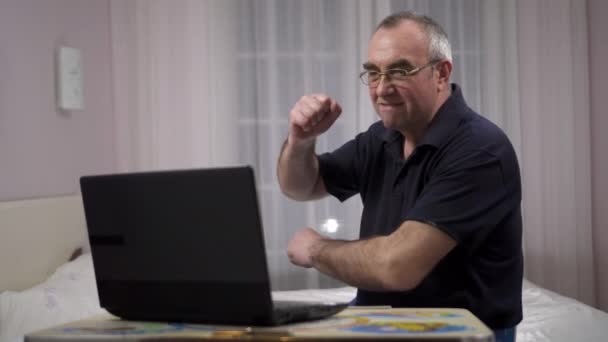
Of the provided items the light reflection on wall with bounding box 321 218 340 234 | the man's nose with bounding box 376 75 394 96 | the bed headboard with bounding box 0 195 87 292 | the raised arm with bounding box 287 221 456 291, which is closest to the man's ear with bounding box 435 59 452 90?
the man's nose with bounding box 376 75 394 96

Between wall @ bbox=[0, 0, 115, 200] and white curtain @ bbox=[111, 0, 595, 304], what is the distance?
0.14 metres

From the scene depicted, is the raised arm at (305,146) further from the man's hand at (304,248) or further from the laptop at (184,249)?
the laptop at (184,249)

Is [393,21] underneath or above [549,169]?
above

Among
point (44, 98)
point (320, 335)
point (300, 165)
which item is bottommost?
point (320, 335)

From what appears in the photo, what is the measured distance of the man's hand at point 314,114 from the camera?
1.54m

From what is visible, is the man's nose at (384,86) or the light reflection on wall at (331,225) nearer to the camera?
the man's nose at (384,86)

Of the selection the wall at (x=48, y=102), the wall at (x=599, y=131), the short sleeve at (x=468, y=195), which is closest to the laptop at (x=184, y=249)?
the short sleeve at (x=468, y=195)

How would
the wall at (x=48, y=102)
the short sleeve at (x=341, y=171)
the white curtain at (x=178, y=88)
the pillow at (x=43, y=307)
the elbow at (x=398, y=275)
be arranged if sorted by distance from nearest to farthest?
the elbow at (x=398, y=275) < the short sleeve at (x=341, y=171) < the pillow at (x=43, y=307) < the wall at (x=48, y=102) < the white curtain at (x=178, y=88)

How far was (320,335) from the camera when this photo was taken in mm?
953

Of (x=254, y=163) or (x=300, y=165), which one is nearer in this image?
(x=300, y=165)

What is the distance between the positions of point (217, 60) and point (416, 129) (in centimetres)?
212

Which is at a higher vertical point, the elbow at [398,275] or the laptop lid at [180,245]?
the laptop lid at [180,245]

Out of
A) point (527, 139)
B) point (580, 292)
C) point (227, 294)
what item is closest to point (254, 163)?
point (527, 139)

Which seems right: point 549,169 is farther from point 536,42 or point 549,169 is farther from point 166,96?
point 166,96
